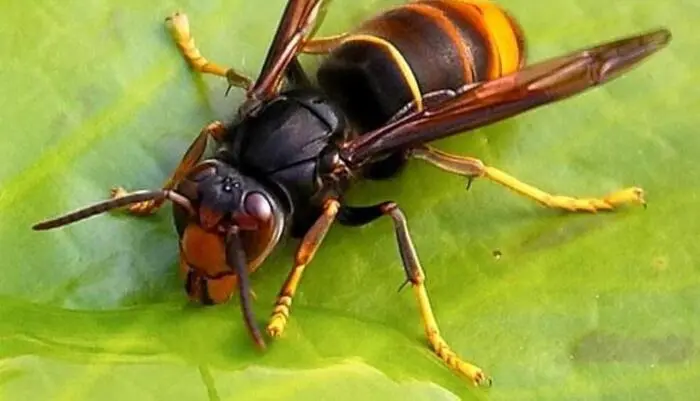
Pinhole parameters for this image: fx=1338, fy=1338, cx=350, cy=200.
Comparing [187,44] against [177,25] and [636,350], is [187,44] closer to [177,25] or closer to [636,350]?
[177,25]

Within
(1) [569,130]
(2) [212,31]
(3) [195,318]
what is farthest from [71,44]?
(1) [569,130]

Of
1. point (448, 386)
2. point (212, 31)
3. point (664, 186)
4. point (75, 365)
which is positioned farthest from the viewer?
point (212, 31)

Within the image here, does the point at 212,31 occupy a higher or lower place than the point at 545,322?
higher

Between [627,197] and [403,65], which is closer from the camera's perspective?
[627,197]

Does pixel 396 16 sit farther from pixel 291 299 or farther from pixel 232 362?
pixel 232 362

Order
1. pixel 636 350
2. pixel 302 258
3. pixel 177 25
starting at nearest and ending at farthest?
pixel 636 350
pixel 302 258
pixel 177 25

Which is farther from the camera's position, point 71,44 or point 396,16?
point 396,16

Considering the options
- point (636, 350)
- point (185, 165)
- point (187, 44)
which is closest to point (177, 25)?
point (187, 44)
